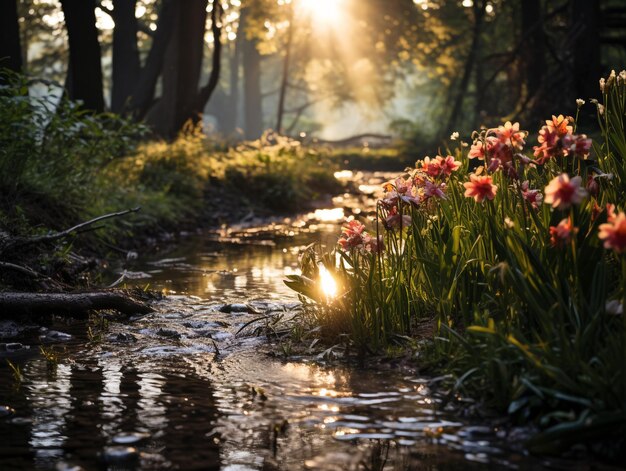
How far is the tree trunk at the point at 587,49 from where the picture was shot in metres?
20.2

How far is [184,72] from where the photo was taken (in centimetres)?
1914

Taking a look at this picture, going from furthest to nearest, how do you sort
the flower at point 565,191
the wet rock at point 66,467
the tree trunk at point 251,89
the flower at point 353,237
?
the tree trunk at point 251,89
the flower at point 353,237
the flower at point 565,191
the wet rock at point 66,467

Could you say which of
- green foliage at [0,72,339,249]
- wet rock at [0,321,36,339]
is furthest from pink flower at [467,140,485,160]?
green foliage at [0,72,339,249]

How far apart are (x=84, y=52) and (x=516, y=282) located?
40.7ft

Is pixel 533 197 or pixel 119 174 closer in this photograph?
pixel 533 197

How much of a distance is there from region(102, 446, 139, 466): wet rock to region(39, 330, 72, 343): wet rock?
7.69 feet

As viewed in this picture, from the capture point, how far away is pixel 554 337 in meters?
4.00

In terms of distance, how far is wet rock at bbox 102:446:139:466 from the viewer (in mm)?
3479

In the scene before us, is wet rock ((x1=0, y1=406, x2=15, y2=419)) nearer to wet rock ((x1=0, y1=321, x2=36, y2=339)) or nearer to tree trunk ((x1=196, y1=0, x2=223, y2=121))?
wet rock ((x1=0, y1=321, x2=36, y2=339))

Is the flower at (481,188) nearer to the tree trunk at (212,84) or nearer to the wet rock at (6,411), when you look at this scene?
the wet rock at (6,411)

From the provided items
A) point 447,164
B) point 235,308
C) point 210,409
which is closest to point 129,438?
point 210,409

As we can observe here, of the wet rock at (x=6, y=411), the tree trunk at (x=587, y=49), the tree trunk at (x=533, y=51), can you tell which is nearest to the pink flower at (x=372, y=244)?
the wet rock at (x=6, y=411)

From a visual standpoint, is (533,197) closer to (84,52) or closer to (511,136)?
(511,136)

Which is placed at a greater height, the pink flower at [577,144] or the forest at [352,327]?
the pink flower at [577,144]
